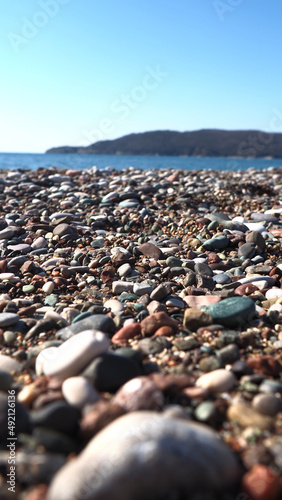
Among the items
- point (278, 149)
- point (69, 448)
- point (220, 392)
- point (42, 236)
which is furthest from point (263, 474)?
point (278, 149)

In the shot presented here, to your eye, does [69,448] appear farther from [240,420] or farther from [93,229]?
[93,229]

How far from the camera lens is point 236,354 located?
2287 mm

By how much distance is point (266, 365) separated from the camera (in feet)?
7.11

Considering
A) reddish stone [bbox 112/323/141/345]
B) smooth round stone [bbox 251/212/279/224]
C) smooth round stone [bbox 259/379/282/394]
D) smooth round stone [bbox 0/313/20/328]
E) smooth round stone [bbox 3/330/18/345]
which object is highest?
smooth round stone [bbox 251/212/279/224]

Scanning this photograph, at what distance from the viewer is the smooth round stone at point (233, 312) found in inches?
108

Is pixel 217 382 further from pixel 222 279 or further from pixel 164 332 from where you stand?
pixel 222 279

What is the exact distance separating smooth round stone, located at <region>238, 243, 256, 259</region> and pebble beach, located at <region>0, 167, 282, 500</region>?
17 mm

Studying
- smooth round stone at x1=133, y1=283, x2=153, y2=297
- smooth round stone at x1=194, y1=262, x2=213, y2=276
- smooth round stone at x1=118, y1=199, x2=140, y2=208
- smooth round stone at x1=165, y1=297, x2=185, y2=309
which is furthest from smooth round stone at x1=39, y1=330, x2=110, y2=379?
smooth round stone at x1=118, y1=199, x2=140, y2=208

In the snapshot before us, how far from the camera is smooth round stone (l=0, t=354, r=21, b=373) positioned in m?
2.37

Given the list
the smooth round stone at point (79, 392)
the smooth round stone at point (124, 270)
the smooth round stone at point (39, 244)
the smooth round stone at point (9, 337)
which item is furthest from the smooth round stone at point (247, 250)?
the smooth round stone at point (79, 392)

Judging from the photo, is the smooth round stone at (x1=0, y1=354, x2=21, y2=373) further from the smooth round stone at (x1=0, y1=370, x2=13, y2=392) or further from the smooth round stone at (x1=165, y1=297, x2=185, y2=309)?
the smooth round stone at (x1=165, y1=297, x2=185, y2=309)

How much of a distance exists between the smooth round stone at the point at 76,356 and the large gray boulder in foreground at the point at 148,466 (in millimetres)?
621

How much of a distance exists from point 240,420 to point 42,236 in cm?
434

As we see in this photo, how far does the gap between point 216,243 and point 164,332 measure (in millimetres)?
2422
